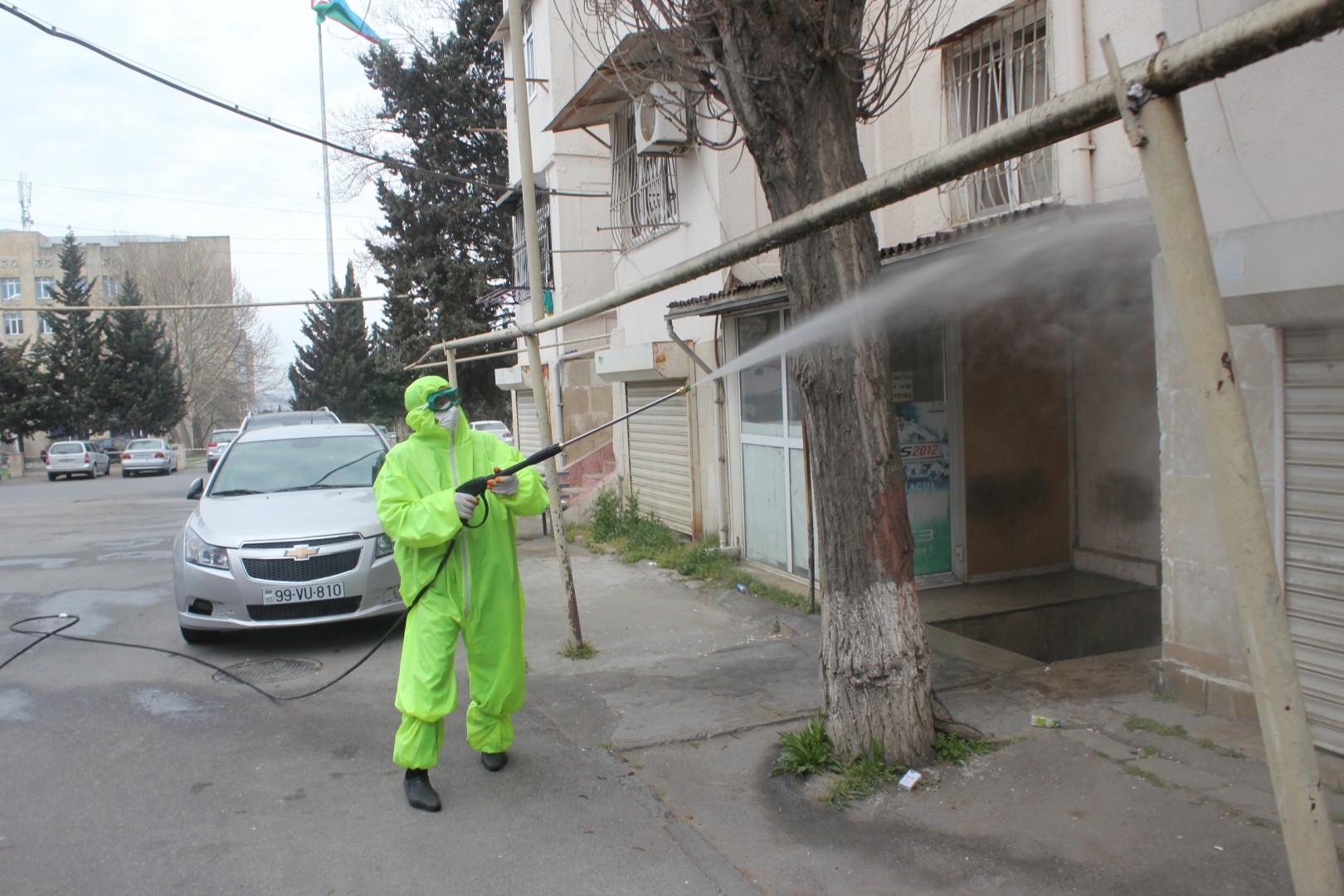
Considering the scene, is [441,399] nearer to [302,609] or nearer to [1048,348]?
[302,609]

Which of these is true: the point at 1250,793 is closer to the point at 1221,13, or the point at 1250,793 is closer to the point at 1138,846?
the point at 1138,846

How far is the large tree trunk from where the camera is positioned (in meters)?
4.09

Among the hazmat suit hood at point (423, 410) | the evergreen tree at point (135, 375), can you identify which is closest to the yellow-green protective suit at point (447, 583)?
the hazmat suit hood at point (423, 410)

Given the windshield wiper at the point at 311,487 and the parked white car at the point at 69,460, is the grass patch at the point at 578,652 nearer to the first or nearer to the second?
the windshield wiper at the point at 311,487

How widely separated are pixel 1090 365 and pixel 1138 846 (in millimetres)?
5522

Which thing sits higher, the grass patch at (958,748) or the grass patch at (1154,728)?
the grass patch at (958,748)

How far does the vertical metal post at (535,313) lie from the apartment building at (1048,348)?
2.53 feet

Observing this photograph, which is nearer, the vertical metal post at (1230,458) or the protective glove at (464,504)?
the vertical metal post at (1230,458)

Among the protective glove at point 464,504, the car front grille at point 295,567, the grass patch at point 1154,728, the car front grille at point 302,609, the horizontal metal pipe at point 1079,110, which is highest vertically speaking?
the horizontal metal pipe at point 1079,110

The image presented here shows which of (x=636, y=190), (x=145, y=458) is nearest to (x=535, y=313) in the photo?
(x=636, y=190)

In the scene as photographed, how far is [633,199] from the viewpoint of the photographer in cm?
1213

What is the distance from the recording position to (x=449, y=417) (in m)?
4.56

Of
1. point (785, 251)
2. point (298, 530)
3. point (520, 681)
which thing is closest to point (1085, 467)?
point (785, 251)

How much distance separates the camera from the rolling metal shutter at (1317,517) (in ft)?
13.4
